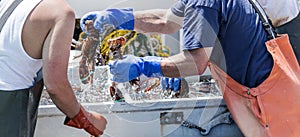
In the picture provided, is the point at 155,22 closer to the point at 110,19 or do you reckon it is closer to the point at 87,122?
the point at 110,19

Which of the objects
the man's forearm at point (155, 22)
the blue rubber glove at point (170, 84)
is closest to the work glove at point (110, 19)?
the man's forearm at point (155, 22)

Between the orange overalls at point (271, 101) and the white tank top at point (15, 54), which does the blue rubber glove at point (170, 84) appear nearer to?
the orange overalls at point (271, 101)

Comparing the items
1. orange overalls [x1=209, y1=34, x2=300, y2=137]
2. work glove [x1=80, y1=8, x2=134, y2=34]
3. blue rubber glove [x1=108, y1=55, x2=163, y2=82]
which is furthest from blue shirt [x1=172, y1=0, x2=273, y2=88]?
work glove [x1=80, y1=8, x2=134, y2=34]

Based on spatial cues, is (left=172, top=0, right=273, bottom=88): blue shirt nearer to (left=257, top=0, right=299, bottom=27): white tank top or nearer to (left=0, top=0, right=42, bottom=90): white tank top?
(left=257, top=0, right=299, bottom=27): white tank top

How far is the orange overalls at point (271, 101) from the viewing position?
1906mm

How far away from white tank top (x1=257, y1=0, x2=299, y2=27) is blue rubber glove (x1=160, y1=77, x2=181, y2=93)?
0.54 m

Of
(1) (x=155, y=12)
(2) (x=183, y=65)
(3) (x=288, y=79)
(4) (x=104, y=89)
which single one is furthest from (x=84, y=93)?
(3) (x=288, y=79)

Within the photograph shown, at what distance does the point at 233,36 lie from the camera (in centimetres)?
191

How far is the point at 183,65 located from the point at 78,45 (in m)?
0.74

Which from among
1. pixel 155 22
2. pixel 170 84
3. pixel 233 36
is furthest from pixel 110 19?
pixel 233 36

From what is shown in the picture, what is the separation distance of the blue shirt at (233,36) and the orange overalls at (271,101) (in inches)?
1.2

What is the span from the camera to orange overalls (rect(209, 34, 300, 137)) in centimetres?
191

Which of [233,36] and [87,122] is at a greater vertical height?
[233,36]

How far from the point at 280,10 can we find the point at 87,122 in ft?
3.69
